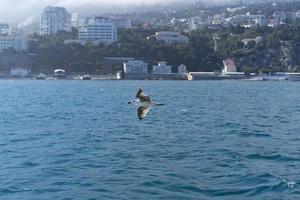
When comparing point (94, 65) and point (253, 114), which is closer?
point (253, 114)

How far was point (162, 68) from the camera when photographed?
414 ft

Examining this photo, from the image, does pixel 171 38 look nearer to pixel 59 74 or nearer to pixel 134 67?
pixel 134 67

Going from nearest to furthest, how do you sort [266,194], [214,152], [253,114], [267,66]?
[266,194] < [214,152] < [253,114] < [267,66]

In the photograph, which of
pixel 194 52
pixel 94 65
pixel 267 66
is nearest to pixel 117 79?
pixel 94 65

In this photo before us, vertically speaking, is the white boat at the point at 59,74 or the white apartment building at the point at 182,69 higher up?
the white apartment building at the point at 182,69

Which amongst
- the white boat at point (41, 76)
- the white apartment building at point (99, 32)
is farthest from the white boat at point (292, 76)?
the white boat at point (41, 76)

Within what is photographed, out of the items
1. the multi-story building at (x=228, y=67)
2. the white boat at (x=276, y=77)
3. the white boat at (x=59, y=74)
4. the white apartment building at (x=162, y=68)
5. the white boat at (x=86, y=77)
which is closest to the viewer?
the white boat at (x=86, y=77)

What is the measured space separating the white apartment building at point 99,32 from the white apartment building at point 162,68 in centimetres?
2253

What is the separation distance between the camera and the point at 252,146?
23922mm

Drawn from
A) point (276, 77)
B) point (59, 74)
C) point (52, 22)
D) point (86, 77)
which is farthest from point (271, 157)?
point (52, 22)

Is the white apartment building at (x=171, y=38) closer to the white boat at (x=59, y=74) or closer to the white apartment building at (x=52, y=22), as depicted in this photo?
the white boat at (x=59, y=74)

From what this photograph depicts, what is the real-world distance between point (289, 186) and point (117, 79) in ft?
349

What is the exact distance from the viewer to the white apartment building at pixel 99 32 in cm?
14838

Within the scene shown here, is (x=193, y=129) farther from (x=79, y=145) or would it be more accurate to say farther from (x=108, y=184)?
(x=108, y=184)
